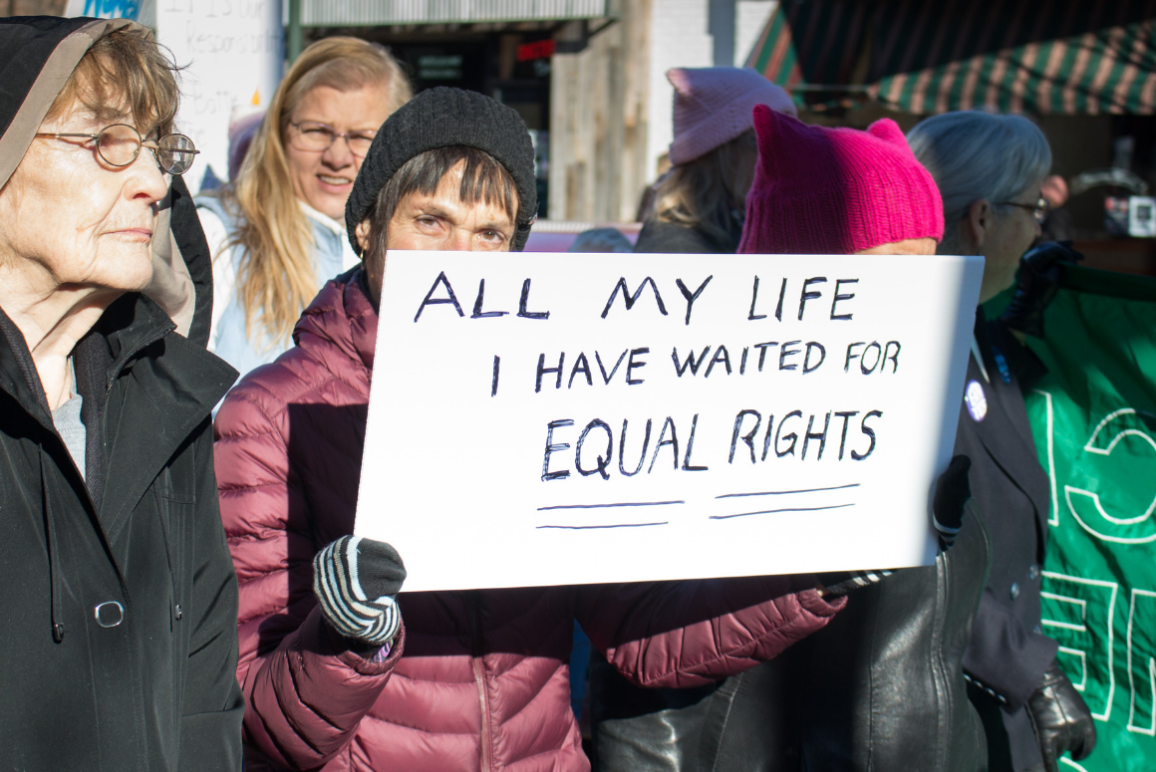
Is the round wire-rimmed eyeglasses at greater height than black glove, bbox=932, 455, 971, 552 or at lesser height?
greater

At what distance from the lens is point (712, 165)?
317 centimetres

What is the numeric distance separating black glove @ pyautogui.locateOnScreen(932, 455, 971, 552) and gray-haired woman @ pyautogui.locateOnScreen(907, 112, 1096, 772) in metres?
0.61

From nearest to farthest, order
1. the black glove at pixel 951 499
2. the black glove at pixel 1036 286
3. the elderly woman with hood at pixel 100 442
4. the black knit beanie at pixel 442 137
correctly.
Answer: the elderly woman with hood at pixel 100 442 < the black glove at pixel 951 499 < the black knit beanie at pixel 442 137 < the black glove at pixel 1036 286

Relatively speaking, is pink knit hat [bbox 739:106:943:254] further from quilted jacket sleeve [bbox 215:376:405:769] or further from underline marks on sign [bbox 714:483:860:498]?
quilted jacket sleeve [bbox 215:376:405:769]

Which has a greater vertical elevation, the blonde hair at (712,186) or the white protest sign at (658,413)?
the blonde hair at (712,186)

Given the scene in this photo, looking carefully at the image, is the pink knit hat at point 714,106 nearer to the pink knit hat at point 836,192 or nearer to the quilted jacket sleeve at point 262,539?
the pink knit hat at point 836,192

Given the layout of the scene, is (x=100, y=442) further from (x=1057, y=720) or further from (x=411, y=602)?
(x=1057, y=720)

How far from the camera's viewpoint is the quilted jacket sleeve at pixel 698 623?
150cm

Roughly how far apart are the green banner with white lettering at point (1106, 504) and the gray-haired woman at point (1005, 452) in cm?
15

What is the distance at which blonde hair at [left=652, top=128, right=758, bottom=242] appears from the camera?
3.07 meters

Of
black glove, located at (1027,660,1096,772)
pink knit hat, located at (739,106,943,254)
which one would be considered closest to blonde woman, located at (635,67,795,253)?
pink knit hat, located at (739,106,943,254)

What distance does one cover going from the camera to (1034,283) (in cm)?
264

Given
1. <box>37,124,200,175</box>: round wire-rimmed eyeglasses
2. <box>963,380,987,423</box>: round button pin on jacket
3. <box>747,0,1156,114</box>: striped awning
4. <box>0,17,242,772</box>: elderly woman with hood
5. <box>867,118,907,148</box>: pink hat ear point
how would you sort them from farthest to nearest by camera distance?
1. <box>747,0,1156,114</box>: striped awning
2. <box>963,380,987,423</box>: round button pin on jacket
3. <box>867,118,907,148</box>: pink hat ear point
4. <box>37,124,200,175</box>: round wire-rimmed eyeglasses
5. <box>0,17,242,772</box>: elderly woman with hood

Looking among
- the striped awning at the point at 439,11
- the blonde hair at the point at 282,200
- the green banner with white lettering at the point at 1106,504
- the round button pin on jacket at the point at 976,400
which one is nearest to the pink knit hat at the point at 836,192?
the round button pin on jacket at the point at 976,400
